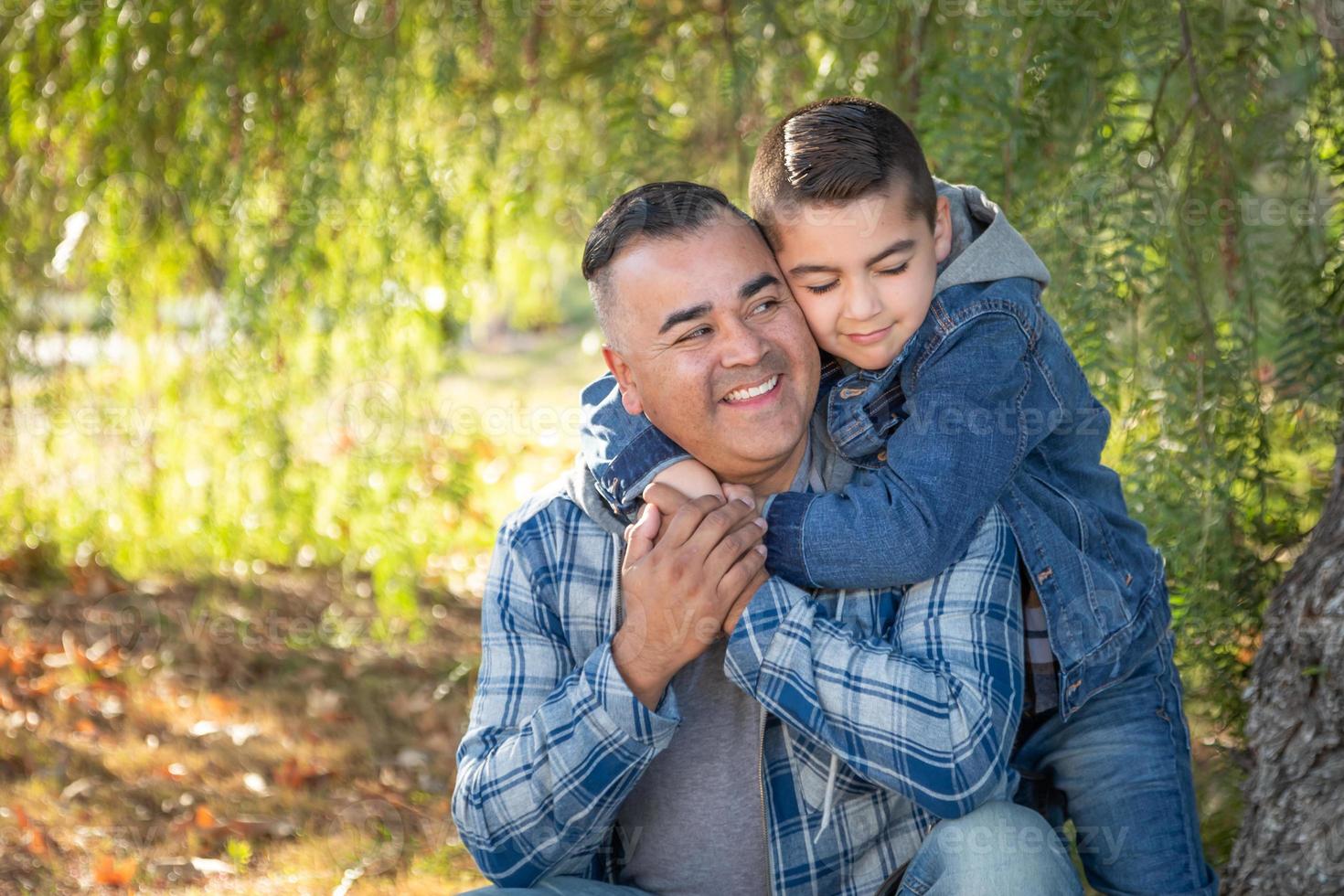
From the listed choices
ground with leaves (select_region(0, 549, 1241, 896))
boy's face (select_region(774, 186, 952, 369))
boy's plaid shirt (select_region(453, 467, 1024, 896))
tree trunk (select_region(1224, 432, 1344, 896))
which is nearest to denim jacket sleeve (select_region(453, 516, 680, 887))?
boy's plaid shirt (select_region(453, 467, 1024, 896))

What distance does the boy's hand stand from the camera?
2.00m

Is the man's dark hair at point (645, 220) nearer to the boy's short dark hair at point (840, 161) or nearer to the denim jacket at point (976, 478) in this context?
the boy's short dark hair at point (840, 161)

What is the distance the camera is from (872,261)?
80.1 inches

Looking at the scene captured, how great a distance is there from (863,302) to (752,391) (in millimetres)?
218

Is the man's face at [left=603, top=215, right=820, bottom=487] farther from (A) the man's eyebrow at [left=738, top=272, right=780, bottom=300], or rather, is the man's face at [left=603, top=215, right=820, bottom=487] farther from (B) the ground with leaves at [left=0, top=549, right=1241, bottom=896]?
(B) the ground with leaves at [left=0, top=549, right=1241, bottom=896]

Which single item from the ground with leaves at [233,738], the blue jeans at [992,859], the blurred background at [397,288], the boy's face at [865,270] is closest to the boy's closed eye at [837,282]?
the boy's face at [865,270]

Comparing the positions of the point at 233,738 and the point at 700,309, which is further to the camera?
the point at 233,738

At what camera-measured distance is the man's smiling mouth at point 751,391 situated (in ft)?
6.63

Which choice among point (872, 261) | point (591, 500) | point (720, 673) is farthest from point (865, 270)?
point (720, 673)

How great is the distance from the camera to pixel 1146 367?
111 inches

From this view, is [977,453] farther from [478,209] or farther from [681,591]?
[478,209]

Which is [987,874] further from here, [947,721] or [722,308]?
[722,308]

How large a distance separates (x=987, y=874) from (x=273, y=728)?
9.39ft

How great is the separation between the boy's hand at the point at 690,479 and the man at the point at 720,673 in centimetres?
5
